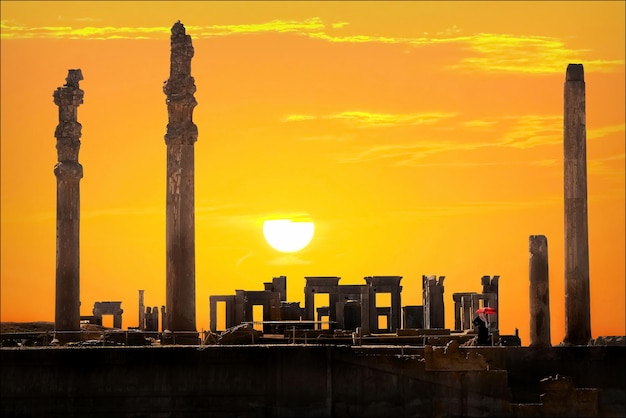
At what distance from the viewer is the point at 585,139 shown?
169 feet

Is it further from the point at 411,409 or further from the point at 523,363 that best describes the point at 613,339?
the point at 411,409

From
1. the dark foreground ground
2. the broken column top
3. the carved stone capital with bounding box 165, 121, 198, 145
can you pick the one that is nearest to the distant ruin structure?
the carved stone capital with bounding box 165, 121, 198, 145

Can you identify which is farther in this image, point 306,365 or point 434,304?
point 434,304

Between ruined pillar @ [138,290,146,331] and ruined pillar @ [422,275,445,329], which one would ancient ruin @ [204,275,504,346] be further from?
ruined pillar @ [138,290,146,331]

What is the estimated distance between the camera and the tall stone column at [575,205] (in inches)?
1996

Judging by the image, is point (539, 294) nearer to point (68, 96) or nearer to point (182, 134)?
point (182, 134)

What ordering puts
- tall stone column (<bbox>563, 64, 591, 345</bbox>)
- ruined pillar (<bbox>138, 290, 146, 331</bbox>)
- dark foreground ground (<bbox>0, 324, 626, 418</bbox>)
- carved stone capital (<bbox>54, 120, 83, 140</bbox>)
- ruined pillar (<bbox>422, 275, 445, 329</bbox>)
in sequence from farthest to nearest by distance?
ruined pillar (<bbox>138, 290, 146, 331</bbox>) < ruined pillar (<bbox>422, 275, 445, 329</bbox>) < carved stone capital (<bbox>54, 120, 83, 140</bbox>) < tall stone column (<bbox>563, 64, 591, 345</bbox>) < dark foreground ground (<bbox>0, 324, 626, 418</bbox>)

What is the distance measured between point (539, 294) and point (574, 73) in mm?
8185

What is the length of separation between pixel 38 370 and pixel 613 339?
19.2 meters

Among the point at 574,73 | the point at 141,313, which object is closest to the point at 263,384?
the point at 574,73

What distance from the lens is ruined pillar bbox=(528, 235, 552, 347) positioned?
4834 centimetres

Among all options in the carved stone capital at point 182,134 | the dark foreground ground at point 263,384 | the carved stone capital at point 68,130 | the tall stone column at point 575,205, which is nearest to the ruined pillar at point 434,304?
the tall stone column at point 575,205

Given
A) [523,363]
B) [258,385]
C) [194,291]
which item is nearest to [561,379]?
[523,363]

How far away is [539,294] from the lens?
159 feet
